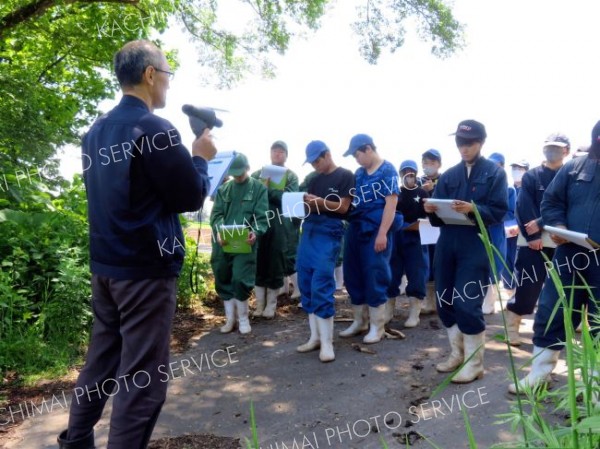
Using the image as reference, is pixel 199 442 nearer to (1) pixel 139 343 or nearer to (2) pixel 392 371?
(1) pixel 139 343

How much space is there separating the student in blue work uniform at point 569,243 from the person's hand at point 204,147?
2.40 meters

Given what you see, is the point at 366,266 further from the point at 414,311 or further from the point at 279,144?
the point at 279,144

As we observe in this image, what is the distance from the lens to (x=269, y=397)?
4082mm

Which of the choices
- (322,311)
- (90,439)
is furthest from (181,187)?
(322,311)

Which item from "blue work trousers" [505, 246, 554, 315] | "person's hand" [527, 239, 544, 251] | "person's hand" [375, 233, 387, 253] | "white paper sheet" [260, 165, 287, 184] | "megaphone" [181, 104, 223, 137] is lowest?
"blue work trousers" [505, 246, 554, 315]

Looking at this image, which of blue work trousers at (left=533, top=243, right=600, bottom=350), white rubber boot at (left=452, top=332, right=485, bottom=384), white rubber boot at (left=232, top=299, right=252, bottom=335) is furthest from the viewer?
white rubber boot at (left=232, top=299, right=252, bottom=335)

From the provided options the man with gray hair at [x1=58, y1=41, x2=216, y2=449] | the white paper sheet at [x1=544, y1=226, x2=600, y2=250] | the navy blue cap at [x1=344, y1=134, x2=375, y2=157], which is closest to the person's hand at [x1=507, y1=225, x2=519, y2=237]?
the navy blue cap at [x1=344, y1=134, x2=375, y2=157]

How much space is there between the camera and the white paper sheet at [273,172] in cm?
661

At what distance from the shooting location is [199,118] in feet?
9.12

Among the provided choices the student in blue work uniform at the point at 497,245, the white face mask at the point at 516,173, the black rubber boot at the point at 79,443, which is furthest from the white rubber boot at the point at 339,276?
the black rubber boot at the point at 79,443

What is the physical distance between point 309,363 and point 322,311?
0.52 m

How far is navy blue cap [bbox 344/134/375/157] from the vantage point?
5199 mm

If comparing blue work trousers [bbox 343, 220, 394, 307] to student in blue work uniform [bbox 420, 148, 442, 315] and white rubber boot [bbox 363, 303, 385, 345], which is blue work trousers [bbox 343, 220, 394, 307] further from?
student in blue work uniform [bbox 420, 148, 442, 315]

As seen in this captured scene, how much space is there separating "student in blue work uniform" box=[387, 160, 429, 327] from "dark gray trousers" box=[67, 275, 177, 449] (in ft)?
13.3
